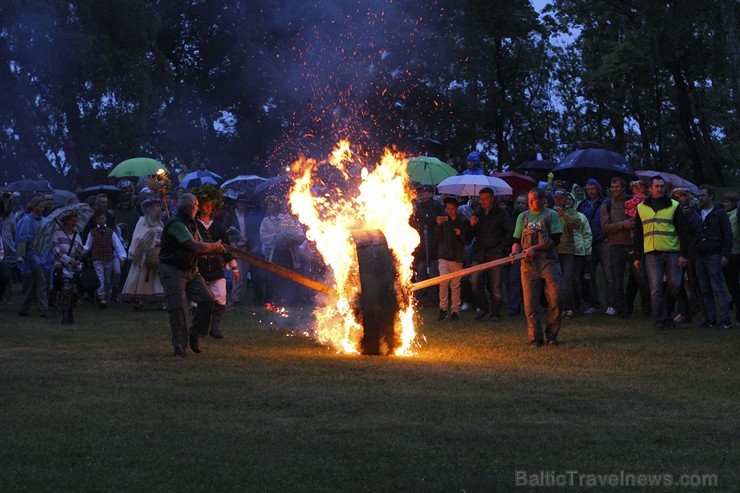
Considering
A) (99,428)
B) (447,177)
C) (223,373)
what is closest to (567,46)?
(447,177)

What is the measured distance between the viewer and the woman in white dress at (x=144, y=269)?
21.5 m

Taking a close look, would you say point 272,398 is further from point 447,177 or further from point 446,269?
point 447,177

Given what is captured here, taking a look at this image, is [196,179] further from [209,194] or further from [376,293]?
[376,293]

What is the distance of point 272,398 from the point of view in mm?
11211

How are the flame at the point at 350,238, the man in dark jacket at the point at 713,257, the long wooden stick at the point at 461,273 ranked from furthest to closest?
the man in dark jacket at the point at 713,257 → the long wooden stick at the point at 461,273 → the flame at the point at 350,238

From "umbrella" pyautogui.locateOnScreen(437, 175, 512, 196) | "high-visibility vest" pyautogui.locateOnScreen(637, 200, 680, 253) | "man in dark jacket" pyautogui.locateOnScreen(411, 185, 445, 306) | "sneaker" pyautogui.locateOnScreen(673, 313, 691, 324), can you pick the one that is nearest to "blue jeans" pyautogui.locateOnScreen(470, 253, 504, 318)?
"man in dark jacket" pyautogui.locateOnScreen(411, 185, 445, 306)

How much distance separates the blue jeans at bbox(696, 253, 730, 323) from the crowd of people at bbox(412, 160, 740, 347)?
0.02 metres

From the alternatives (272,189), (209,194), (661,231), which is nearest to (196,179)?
(272,189)

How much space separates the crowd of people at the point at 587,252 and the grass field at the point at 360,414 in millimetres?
1260

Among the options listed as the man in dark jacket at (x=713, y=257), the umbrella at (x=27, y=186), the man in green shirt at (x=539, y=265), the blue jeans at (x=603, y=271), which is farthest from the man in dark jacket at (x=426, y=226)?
the umbrella at (x=27, y=186)

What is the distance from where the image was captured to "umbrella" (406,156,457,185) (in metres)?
24.4

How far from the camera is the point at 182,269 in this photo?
14.5m

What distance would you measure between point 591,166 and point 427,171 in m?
3.36

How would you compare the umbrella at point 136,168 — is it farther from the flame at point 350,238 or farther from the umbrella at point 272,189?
the flame at point 350,238
